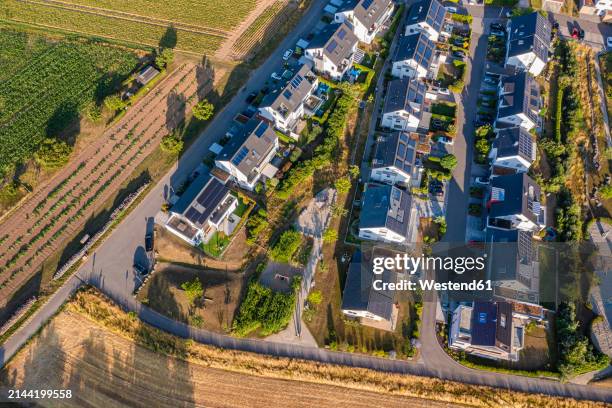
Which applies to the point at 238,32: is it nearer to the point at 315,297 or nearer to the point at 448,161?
the point at 448,161

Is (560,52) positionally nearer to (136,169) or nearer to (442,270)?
(442,270)

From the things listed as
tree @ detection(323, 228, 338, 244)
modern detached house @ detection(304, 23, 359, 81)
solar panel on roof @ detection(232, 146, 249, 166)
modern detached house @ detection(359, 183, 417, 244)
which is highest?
modern detached house @ detection(304, 23, 359, 81)

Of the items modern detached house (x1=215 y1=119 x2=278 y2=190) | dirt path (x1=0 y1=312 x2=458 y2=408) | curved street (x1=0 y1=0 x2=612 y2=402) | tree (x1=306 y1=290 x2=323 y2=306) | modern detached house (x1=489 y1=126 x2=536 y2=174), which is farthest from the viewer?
modern detached house (x1=489 y1=126 x2=536 y2=174)

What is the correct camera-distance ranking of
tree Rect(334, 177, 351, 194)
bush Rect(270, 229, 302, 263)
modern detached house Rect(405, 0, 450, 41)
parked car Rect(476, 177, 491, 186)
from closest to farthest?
bush Rect(270, 229, 302, 263) → tree Rect(334, 177, 351, 194) → parked car Rect(476, 177, 491, 186) → modern detached house Rect(405, 0, 450, 41)

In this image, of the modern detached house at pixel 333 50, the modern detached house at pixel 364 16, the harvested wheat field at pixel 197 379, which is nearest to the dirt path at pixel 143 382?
the harvested wheat field at pixel 197 379

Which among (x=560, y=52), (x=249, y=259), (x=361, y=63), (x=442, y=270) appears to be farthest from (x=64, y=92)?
(x=560, y=52)

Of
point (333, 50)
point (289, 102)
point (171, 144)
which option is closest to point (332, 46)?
point (333, 50)

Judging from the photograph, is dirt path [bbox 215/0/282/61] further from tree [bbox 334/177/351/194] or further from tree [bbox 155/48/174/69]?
tree [bbox 334/177/351/194]

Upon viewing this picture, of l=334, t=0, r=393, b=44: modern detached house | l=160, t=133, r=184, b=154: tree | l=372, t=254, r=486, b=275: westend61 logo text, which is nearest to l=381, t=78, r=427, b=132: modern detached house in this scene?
l=334, t=0, r=393, b=44: modern detached house
